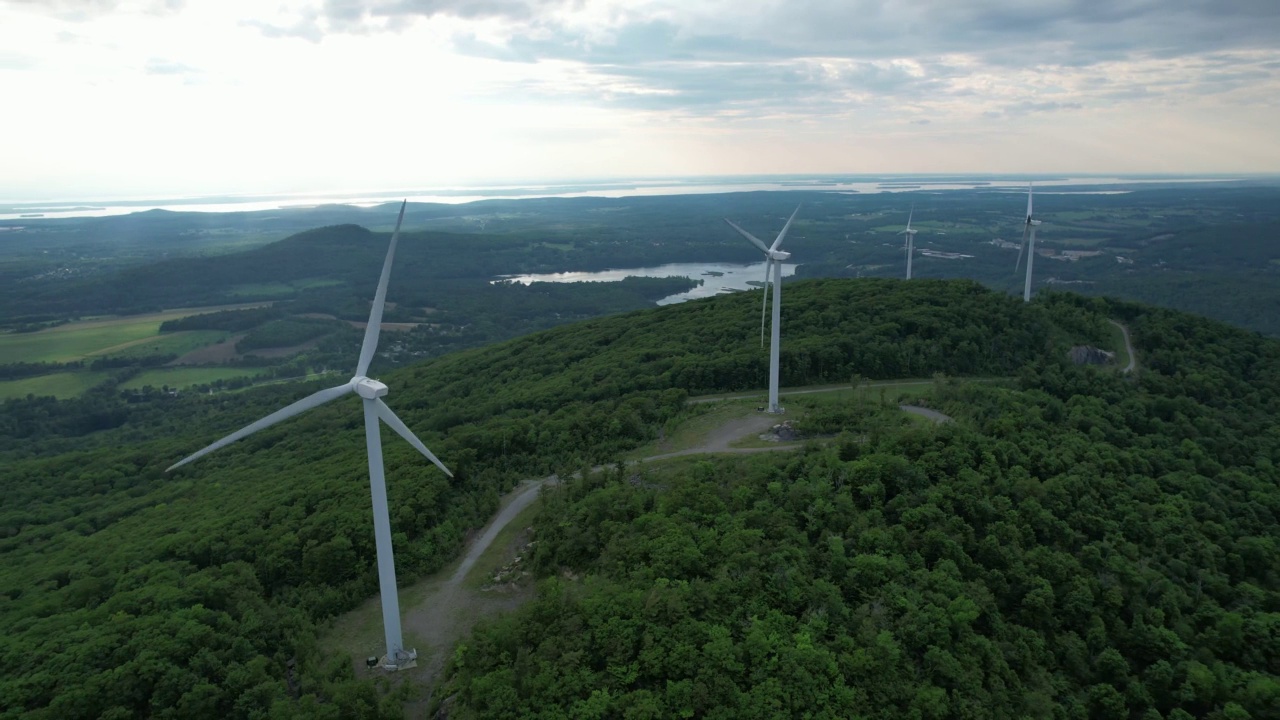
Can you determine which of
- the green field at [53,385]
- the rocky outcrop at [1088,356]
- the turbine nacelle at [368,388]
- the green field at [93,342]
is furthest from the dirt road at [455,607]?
the green field at [93,342]

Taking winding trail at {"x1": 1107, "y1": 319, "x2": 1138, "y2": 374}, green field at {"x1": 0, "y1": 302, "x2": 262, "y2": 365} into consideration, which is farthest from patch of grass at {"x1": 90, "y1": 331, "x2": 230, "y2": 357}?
winding trail at {"x1": 1107, "y1": 319, "x2": 1138, "y2": 374}

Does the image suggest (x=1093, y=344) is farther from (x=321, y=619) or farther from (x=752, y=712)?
(x=321, y=619)

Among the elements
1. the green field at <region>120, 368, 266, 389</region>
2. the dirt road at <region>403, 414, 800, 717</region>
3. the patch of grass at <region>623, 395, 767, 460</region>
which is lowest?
the green field at <region>120, 368, 266, 389</region>

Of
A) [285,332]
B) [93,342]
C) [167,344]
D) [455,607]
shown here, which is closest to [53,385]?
[167,344]

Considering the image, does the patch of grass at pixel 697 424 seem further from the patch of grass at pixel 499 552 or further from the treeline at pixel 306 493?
the patch of grass at pixel 499 552

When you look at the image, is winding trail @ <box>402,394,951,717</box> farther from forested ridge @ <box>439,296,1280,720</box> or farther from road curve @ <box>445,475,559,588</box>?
forested ridge @ <box>439,296,1280,720</box>

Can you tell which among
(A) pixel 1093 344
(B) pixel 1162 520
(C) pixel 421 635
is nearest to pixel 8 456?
(C) pixel 421 635

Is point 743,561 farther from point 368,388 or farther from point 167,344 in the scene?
point 167,344
